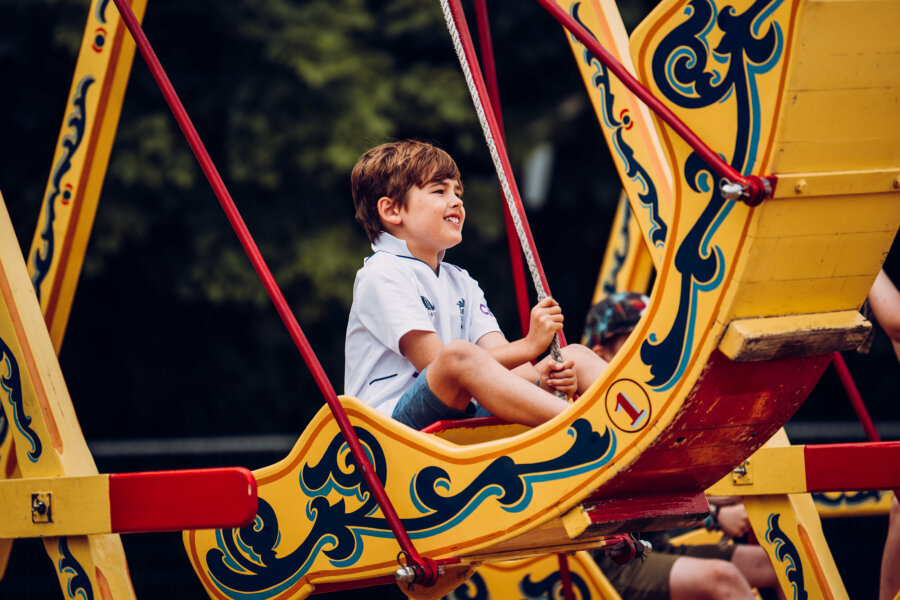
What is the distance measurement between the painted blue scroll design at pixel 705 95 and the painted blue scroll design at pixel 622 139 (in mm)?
1250

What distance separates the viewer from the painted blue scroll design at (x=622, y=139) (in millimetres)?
3344

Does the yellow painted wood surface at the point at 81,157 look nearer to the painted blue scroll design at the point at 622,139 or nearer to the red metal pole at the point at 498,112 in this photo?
the red metal pole at the point at 498,112

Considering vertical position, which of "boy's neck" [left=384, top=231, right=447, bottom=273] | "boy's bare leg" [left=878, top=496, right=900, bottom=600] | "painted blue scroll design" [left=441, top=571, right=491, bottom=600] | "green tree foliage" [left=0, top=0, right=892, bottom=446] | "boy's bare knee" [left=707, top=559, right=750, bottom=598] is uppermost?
"green tree foliage" [left=0, top=0, right=892, bottom=446]

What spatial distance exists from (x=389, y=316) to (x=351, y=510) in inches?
18.9

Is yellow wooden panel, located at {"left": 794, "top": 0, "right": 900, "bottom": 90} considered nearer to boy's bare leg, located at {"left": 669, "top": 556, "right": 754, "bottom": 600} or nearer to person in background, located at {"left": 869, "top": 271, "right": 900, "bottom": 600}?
person in background, located at {"left": 869, "top": 271, "right": 900, "bottom": 600}

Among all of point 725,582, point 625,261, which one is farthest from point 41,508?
point 625,261

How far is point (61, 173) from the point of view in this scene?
3.64m

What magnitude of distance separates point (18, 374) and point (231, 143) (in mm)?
4104

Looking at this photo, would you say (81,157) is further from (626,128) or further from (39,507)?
(626,128)

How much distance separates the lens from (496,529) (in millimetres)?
2410

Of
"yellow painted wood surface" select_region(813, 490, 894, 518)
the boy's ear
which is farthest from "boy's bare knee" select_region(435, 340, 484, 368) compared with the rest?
"yellow painted wood surface" select_region(813, 490, 894, 518)

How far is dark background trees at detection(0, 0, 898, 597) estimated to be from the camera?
6.76 meters

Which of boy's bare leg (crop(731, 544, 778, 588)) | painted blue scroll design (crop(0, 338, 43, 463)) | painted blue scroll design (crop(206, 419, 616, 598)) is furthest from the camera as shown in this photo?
boy's bare leg (crop(731, 544, 778, 588))

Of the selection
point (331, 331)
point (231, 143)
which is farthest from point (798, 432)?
point (231, 143)
